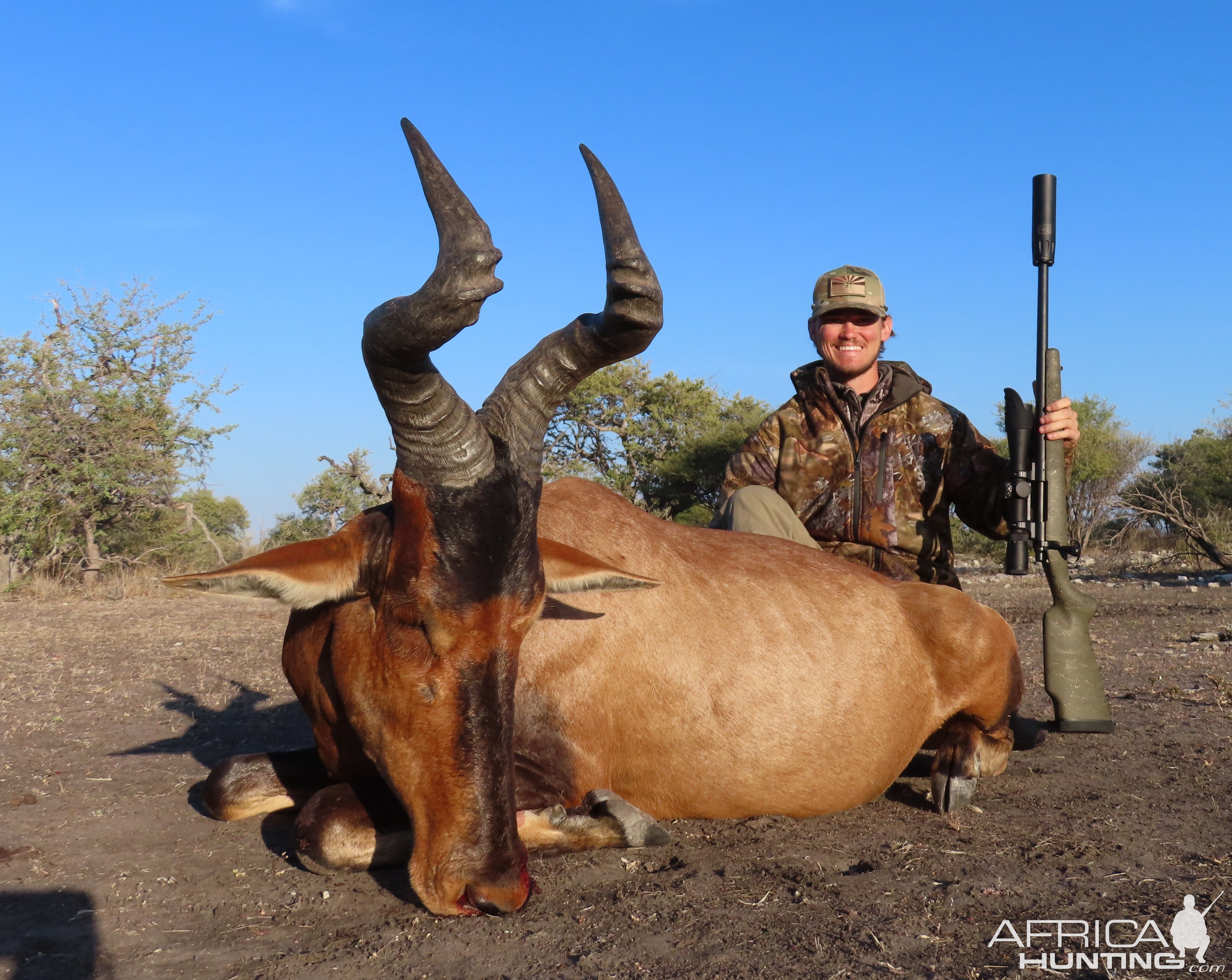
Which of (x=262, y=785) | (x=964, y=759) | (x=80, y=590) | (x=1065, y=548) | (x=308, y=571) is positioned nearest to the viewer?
(x=308, y=571)

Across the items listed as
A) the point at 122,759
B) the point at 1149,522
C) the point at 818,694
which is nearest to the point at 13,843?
the point at 122,759

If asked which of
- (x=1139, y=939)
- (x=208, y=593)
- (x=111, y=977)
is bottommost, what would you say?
(x=111, y=977)

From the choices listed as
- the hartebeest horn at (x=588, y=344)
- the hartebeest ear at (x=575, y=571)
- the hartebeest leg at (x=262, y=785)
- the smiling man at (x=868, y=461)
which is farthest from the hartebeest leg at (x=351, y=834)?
the smiling man at (x=868, y=461)

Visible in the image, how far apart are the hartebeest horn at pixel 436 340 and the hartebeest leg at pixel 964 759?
283 centimetres

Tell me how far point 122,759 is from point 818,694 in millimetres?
3981

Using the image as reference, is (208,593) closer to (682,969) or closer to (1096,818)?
(682,969)

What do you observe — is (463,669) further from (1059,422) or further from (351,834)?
(1059,422)

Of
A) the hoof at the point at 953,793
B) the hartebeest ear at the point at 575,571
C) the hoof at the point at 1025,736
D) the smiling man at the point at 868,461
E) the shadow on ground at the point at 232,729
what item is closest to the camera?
the hartebeest ear at the point at 575,571

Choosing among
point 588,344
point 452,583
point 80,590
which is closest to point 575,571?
point 452,583

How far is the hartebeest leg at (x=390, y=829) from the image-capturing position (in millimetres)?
3928

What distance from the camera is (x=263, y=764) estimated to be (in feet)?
15.7

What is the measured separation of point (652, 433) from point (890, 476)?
23700 mm

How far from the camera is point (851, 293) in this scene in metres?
7.36

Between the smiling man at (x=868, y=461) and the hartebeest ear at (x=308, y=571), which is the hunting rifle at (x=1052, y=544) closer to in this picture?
the smiling man at (x=868, y=461)
